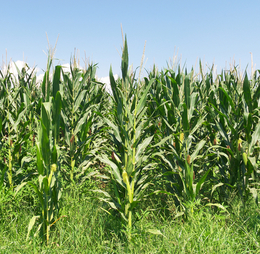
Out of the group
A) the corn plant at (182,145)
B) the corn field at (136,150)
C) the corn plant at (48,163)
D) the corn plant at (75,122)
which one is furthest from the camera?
the corn plant at (75,122)

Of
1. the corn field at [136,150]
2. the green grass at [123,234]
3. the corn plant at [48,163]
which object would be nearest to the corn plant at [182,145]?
the corn field at [136,150]

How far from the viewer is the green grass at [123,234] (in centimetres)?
227

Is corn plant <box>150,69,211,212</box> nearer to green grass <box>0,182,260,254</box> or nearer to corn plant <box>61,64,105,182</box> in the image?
green grass <box>0,182,260,254</box>

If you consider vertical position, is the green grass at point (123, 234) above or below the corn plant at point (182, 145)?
below

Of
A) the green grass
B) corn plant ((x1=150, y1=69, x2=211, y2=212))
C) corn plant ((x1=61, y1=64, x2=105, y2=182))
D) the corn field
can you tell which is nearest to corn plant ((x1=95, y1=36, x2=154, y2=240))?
the corn field

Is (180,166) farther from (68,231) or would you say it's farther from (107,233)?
(68,231)

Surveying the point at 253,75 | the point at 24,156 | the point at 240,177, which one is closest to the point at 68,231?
the point at 24,156

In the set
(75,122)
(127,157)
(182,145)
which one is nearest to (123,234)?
(127,157)

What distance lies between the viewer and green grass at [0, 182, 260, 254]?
2270 mm

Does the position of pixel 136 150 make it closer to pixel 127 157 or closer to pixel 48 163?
pixel 127 157

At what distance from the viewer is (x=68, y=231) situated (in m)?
2.64

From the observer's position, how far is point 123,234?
8.52 ft

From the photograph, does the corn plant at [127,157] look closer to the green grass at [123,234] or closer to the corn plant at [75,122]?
the green grass at [123,234]

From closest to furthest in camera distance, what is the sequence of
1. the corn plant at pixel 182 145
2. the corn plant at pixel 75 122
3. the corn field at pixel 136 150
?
the corn field at pixel 136 150 < the corn plant at pixel 182 145 < the corn plant at pixel 75 122
